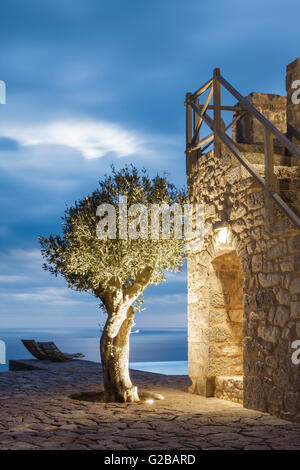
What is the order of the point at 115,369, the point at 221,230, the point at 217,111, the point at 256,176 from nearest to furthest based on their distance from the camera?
the point at 256,176, the point at 115,369, the point at 221,230, the point at 217,111

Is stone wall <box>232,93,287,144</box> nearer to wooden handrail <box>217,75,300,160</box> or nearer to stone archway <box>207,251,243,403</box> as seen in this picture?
wooden handrail <box>217,75,300,160</box>

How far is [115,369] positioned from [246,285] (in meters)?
2.47

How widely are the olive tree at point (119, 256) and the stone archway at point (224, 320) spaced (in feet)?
2.30

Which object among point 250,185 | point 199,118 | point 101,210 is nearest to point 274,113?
point 199,118

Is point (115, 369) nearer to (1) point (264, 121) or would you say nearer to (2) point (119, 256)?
(2) point (119, 256)

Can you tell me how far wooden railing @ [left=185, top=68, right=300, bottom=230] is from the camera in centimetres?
639

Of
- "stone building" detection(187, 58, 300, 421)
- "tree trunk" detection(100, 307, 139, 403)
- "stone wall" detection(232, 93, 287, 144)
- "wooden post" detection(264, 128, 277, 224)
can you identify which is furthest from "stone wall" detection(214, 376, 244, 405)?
"stone wall" detection(232, 93, 287, 144)

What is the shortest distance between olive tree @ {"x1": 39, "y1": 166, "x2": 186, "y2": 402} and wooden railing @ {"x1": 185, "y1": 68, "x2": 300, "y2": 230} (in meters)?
1.23

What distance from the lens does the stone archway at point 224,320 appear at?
328 inches

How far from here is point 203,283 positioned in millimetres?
8672

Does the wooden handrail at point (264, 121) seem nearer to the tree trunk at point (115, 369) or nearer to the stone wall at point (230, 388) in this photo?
the stone wall at point (230, 388)

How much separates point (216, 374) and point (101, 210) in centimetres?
323

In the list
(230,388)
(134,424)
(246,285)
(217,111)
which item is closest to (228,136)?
(217,111)

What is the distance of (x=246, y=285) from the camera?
7.41 metres
